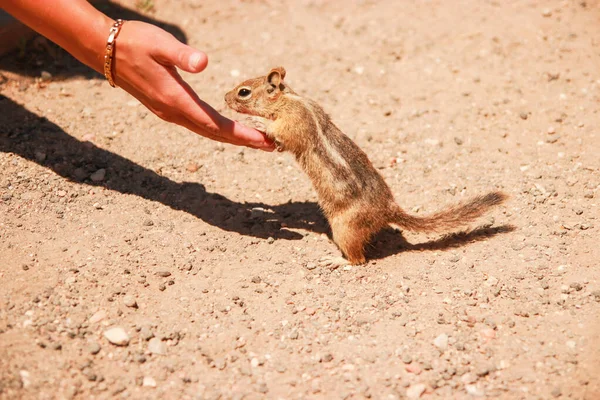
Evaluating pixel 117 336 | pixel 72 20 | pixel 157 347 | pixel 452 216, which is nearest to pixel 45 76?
pixel 72 20

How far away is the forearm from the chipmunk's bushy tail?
2383 mm

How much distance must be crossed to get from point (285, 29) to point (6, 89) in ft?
10.6

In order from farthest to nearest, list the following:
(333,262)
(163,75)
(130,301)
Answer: (333,262), (163,75), (130,301)

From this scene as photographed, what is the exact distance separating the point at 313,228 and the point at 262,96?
1165 millimetres

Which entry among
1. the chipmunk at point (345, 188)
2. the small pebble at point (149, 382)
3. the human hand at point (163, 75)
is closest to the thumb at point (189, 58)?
the human hand at point (163, 75)

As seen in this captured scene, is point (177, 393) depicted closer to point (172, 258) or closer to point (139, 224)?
point (172, 258)

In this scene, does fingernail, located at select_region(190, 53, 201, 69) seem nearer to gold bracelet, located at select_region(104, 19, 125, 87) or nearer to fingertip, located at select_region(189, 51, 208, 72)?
fingertip, located at select_region(189, 51, 208, 72)

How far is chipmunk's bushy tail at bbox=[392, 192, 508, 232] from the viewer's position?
13.1 feet

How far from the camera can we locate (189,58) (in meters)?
3.39

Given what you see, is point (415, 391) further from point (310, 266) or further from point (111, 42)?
point (111, 42)

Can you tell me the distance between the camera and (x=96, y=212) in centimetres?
429

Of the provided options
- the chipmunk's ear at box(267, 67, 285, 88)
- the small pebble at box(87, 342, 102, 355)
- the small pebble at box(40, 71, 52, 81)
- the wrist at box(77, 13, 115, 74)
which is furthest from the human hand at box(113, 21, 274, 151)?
the small pebble at box(40, 71, 52, 81)

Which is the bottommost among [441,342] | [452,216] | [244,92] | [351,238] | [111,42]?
[441,342]

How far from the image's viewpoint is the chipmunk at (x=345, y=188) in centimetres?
405
